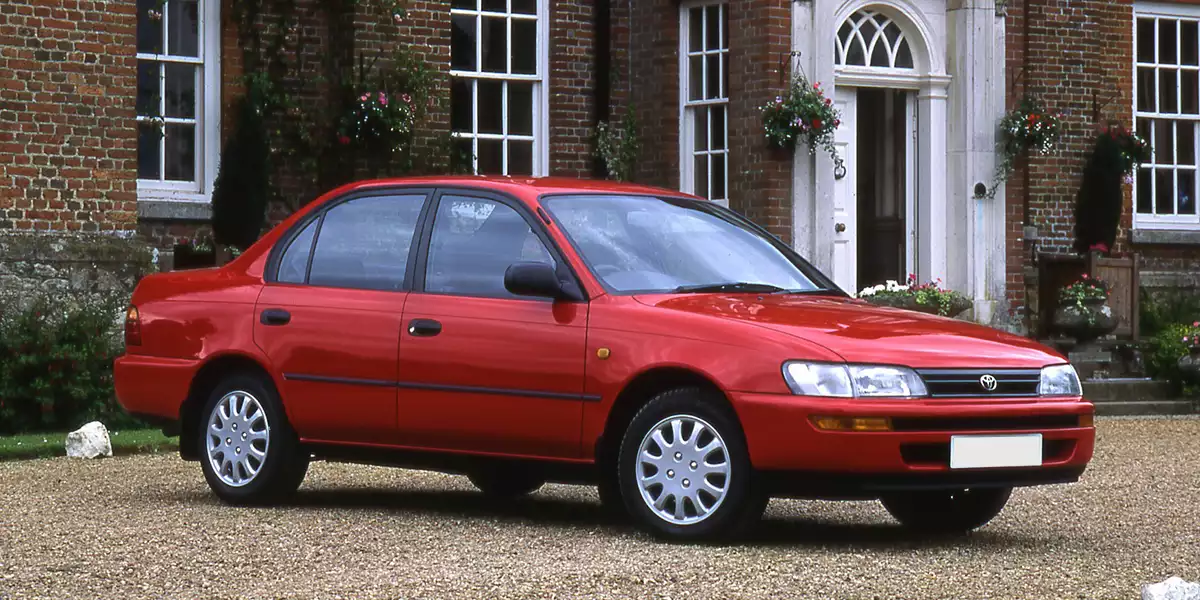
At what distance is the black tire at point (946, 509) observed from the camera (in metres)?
8.48

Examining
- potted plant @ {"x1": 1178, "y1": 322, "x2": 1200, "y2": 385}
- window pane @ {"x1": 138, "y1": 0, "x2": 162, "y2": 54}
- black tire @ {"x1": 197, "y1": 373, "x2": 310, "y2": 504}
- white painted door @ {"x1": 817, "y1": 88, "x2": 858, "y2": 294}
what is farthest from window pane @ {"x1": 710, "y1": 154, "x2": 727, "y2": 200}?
black tire @ {"x1": 197, "y1": 373, "x2": 310, "y2": 504}

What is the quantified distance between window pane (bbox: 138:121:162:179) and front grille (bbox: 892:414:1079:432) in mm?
9901

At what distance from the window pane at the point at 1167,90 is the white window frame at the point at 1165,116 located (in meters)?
0.03

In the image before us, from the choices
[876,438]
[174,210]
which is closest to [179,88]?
[174,210]

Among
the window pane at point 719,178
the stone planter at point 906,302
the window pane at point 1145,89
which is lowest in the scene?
A: the stone planter at point 906,302

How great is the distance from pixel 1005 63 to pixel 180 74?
734 cm

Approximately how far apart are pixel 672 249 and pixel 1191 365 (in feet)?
33.0

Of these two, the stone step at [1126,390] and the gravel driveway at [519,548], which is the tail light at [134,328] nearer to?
the gravel driveway at [519,548]

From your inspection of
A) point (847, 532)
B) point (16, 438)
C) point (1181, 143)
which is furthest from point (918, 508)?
point (1181, 143)

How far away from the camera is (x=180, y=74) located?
16234 mm

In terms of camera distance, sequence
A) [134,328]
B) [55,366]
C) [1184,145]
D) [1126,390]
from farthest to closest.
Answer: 1. [1184,145]
2. [1126,390]
3. [55,366]
4. [134,328]

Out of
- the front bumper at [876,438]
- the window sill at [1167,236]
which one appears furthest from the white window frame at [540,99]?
the front bumper at [876,438]

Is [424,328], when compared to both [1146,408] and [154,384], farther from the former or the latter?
[1146,408]

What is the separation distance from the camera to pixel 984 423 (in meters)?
7.63
